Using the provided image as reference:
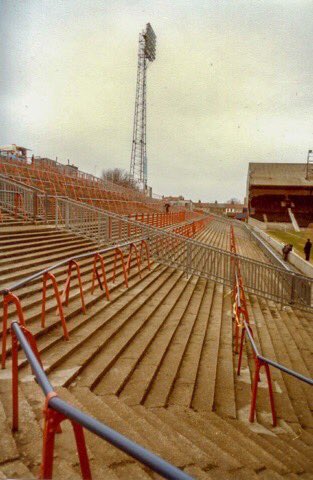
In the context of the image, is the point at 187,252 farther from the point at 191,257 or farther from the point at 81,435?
the point at 81,435

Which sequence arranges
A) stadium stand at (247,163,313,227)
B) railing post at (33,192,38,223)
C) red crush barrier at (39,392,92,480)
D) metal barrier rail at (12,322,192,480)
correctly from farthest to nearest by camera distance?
stadium stand at (247,163,313,227) → railing post at (33,192,38,223) → red crush barrier at (39,392,92,480) → metal barrier rail at (12,322,192,480)

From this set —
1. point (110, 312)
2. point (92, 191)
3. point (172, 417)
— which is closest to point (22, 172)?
point (92, 191)

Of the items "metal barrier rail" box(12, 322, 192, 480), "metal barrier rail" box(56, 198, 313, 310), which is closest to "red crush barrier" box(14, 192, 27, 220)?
"metal barrier rail" box(56, 198, 313, 310)

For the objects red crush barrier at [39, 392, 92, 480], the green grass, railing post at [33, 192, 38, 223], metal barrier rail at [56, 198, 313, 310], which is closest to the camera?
red crush barrier at [39, 392, 92, 480]

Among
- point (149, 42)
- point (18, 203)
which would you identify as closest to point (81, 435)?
point (18, 203)

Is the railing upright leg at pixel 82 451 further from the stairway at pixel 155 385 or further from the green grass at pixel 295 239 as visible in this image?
the green grass at pixel 295 239

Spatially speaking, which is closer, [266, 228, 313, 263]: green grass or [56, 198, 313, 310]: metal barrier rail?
[56, 198, 313, 310]: metal barrier rail

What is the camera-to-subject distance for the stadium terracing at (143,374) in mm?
3068

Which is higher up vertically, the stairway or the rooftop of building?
the rooftop of building

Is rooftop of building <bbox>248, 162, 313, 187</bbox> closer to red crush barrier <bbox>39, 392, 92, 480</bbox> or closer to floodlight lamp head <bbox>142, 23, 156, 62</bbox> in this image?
floodlight lamp head <bbox>142, 23, 156, 62</bbox>

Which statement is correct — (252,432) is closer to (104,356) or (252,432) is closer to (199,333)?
(104,356)

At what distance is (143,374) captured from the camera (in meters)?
5.39

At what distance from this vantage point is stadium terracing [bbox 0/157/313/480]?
10.1 ft

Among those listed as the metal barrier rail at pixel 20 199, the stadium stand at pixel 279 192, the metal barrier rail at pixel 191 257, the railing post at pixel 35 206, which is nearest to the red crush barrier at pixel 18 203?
the metal barrier rail at pixel 20 199
